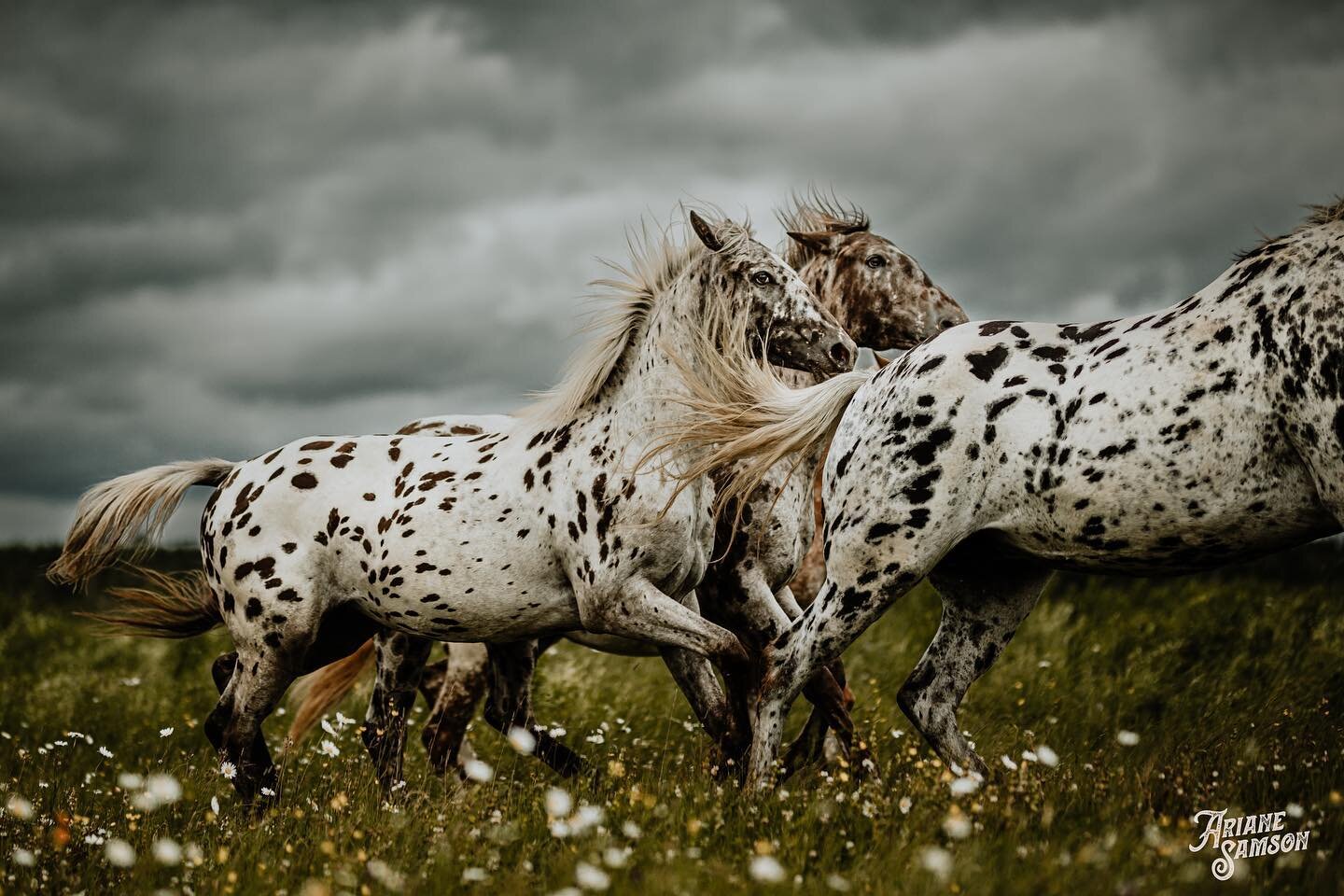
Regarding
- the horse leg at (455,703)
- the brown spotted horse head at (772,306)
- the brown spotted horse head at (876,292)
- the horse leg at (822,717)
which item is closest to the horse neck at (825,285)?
the brown spotted horse head at (876,292)

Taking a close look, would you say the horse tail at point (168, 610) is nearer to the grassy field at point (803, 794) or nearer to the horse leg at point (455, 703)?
the grassy field at point (803, 794)

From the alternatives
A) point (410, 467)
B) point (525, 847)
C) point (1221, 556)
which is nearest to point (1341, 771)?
point (1221, 556)

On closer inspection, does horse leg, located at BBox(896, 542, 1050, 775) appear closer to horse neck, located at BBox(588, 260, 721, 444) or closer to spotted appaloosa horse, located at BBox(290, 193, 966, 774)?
spotted appaloosa horse, located at BBox(290, 193, 966, 774)

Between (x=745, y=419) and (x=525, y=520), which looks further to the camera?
(x=525, y=520)

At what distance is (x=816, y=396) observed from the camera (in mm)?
5113

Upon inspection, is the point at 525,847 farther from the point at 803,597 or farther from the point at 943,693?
the point at 803,597

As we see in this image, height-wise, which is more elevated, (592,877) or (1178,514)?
(1178,514)

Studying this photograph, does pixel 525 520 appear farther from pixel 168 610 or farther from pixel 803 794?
pixel 168 610

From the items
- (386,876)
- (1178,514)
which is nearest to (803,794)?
(386,876)

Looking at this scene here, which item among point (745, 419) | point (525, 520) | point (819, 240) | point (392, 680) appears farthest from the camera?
point (819, 240)

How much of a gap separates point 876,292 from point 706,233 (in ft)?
5.32
